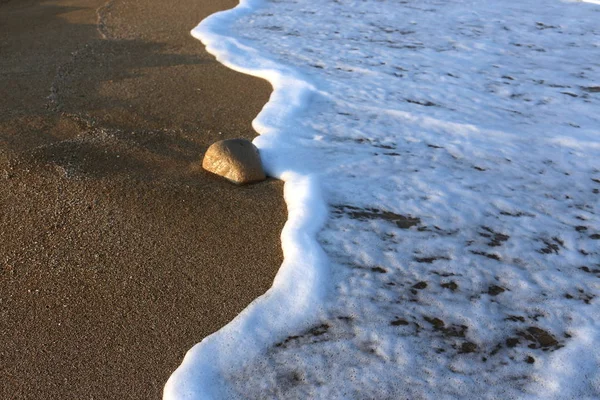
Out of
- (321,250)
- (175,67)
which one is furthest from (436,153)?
(175,67)

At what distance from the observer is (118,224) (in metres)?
2.89

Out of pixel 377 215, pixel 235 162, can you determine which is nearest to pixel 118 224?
pixel 235 162

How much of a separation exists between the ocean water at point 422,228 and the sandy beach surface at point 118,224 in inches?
6.4

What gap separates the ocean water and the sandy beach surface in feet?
0.54

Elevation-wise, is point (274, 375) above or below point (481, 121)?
below

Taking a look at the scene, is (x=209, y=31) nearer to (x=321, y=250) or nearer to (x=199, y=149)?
(x=199, y=149)

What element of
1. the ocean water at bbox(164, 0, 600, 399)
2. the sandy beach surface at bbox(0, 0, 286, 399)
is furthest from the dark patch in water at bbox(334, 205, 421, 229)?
the sandy beach surface at bbox(0, 0, 286, 399)

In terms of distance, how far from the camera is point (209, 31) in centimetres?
607

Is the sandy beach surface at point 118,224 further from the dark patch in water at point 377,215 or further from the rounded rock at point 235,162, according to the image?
the dark patch in water at point 377,215

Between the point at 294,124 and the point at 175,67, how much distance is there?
141 centimetres

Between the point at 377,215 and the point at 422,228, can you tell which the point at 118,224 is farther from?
the point at 422,228

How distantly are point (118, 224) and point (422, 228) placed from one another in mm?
1521

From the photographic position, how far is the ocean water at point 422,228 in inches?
88.4

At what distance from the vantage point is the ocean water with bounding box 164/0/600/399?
88.4 inches
